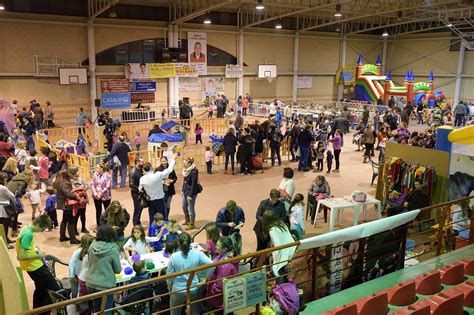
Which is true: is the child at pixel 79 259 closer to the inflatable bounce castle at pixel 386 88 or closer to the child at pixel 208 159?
the child at pixel 208 159

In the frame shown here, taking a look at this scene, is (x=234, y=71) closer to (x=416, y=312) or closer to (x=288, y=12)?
(x=288, y=12)

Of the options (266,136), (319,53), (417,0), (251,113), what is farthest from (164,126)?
(319,53)

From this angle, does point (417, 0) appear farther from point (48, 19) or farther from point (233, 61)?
point (48, 19)

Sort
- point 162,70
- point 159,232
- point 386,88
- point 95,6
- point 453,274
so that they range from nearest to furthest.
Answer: point 453,274 → point 159,232 → point 95,6 → point 162,70 → point 386,88

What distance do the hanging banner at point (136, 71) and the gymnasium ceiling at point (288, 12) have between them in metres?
2.39

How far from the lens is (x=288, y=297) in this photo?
190 inches

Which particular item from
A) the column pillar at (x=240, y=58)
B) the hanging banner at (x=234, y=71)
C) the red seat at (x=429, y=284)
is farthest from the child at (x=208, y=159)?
the column pillar at (x=240, y=58)

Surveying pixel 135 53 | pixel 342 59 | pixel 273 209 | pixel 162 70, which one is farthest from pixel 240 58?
pixel 273 209

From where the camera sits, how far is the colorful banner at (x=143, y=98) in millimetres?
22219

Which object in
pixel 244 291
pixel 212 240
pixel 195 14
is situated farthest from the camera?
pixel 195 14

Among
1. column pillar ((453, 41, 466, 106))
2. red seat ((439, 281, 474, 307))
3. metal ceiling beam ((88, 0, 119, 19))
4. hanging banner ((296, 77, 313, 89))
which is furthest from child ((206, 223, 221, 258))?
column pillar ((453, 41, 466, 106))

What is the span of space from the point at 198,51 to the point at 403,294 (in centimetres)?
2071

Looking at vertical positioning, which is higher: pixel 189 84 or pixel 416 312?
pixel 189 84

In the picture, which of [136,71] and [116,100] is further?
[136,71]
